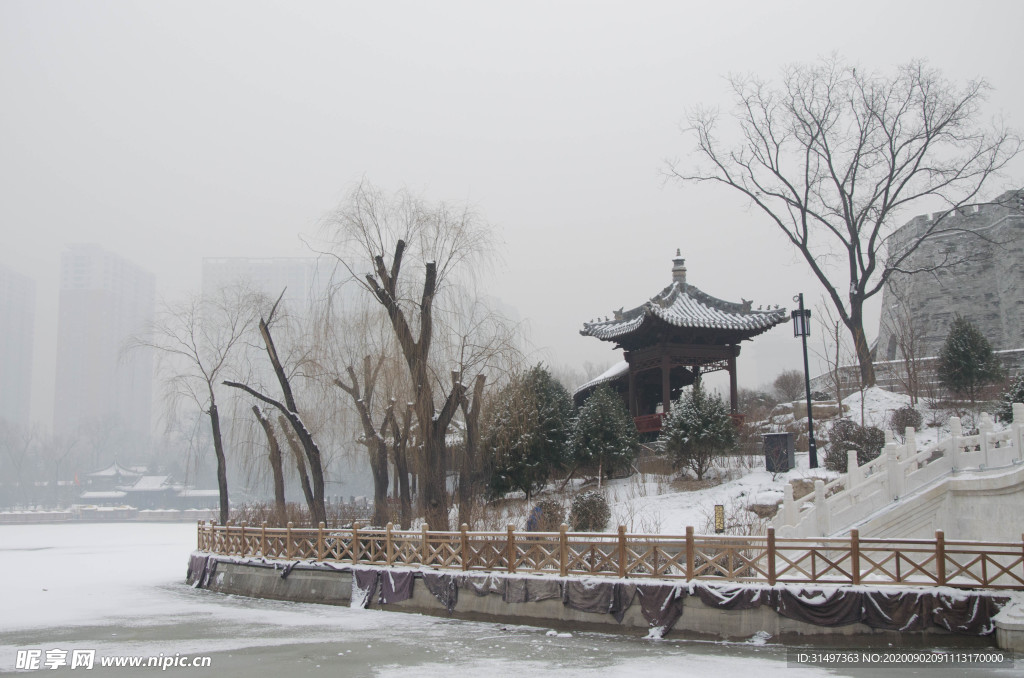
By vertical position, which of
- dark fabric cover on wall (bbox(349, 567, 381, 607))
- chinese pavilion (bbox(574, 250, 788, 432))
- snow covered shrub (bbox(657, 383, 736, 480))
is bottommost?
dark fabric cover on wall (bbox(349, 567, 381, 607))

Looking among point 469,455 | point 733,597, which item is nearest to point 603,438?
point 469,455

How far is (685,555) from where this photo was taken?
35.4 feet

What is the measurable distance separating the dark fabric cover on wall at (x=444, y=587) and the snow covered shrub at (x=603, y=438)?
854 centimetres

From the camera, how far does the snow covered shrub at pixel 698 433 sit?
1942cm

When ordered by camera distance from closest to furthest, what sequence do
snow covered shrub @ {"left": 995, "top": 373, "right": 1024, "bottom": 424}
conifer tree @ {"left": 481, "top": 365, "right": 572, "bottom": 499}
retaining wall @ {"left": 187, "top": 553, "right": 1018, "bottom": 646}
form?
1. retaining wall @ {"left": 187, "top": 553, "right": 1018, "bottom": 646}
2. snow covered shrub @ {"left": 995, "top": 373, "right": 1024, "bottom": 424}
3. conifer tree @ {"left": 481, "top": 365, "right": 572, "bottom": 499}

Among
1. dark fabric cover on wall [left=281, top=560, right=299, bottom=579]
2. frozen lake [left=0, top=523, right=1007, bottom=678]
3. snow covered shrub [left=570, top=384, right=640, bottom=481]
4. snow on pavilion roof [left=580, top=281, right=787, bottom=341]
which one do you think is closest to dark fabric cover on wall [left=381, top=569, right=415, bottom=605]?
frozen lake [left=0, top=523, right=1007, bottom=678]

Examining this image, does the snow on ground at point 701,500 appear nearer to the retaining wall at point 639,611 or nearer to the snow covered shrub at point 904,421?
the snow covered shrub at point 904,421

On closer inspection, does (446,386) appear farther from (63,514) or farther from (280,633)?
(63,514)

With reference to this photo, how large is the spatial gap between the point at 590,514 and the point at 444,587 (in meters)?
5.03

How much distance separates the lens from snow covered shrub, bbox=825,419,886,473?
720 inches

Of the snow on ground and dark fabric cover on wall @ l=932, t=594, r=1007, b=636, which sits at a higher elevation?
the snow on ground

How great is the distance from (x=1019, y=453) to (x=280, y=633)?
10856 millimetres

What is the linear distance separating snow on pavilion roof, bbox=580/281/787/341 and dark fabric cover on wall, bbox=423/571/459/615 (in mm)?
12060

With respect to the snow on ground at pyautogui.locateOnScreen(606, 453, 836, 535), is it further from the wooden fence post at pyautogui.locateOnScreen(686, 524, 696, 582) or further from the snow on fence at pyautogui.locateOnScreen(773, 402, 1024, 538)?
the wooden fence post at pyautogui.locateOnScreen(686, 524, 696, 582)
